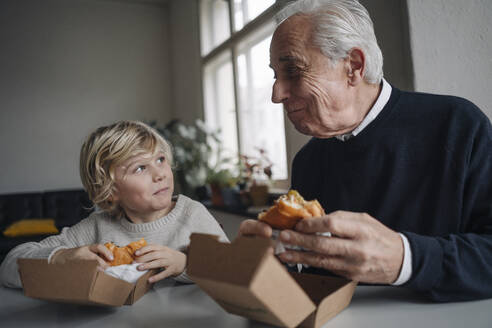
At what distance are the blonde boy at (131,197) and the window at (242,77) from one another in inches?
64.2

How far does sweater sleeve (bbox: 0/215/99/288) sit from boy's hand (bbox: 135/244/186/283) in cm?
32

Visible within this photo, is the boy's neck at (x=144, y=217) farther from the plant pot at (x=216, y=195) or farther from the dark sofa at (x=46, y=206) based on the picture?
the dark sofa at (x=46, y=206)

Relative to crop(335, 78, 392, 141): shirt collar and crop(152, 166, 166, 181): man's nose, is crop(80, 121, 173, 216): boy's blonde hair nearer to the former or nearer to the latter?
crop(152, 166, 166, 181): man's nose

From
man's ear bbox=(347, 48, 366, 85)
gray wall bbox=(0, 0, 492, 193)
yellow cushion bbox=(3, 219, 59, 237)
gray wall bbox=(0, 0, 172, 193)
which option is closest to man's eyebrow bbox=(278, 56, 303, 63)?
man's ear bbox=(347, 48, 366, 85)

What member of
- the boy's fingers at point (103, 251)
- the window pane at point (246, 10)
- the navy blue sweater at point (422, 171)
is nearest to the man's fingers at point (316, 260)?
the navy blue sweater at point (422, 171)

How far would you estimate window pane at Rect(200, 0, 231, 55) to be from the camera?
14.8 ft

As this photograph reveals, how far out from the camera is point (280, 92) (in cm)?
109

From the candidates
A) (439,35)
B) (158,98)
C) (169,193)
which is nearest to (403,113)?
(439,35)

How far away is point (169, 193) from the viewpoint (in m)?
1.30

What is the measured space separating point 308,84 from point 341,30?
0.58ft

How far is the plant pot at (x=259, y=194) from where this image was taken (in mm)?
2842

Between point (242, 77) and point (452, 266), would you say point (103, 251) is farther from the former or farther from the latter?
point (242, 77)

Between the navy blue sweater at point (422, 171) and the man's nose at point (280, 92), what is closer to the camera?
the navy blue sweater at point (422, 171)

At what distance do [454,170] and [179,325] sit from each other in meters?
0.80
